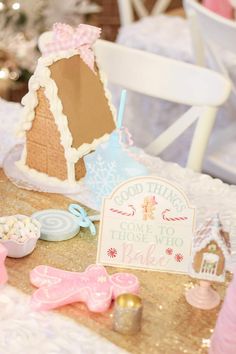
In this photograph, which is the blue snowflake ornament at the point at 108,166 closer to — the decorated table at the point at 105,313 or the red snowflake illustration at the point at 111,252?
the decorated table at the point at 105,313

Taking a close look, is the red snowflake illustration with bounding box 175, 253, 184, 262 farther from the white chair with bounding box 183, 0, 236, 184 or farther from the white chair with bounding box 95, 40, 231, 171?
the white chair with bounding box 183, 0, 236, 184

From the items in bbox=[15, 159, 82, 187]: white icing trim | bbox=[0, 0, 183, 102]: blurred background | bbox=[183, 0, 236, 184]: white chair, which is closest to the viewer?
bbox=[15, 159, 82, 187]: white icing trim

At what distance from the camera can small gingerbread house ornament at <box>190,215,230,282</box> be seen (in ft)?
3.47

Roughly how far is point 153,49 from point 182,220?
1.67 m

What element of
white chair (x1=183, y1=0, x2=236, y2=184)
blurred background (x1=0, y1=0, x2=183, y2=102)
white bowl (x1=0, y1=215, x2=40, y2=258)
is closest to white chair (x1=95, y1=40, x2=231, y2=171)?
white chair (x1=183, y1=0, x2=236, y2=184)

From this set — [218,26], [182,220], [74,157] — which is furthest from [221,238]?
[218,26]

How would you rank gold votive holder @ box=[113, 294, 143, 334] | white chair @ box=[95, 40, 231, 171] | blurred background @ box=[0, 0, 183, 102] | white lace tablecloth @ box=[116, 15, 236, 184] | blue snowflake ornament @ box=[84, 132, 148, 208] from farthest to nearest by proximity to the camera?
blurred background @ box=[0, 0, 183, 102]
white lace tablecloth @ box=[116, 15, 236, 184]
white chair @ box=[95, 40, 231, 171]
blue snowflake ornament @ box=[84, 132, 148, 208]
gold votive holder @ box=[113, 294, 143, 334]

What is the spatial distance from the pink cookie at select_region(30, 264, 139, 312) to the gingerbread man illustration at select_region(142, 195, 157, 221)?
11 cm

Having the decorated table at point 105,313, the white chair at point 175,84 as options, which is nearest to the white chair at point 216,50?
the white chair at point 175,84

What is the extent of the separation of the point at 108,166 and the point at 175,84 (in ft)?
2.08

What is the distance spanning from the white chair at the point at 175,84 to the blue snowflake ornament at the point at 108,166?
0.53 meters

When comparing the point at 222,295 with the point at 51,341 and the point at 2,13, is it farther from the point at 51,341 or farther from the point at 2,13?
the point at 2,13

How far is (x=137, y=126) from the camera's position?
2.83m

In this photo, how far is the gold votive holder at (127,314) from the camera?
103cm
